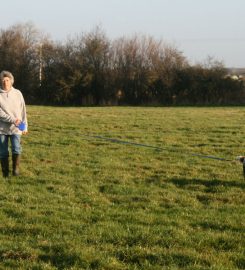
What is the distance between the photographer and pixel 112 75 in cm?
4706

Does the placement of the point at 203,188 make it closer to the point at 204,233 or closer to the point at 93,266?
the point at 204,233

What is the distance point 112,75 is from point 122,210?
134 ft

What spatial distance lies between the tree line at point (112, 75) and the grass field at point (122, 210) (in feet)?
108

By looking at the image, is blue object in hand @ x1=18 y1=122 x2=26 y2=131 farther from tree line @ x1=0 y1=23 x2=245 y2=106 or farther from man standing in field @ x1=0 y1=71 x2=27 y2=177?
tree line @ x1=0 y1=23 x2=245 y2=106

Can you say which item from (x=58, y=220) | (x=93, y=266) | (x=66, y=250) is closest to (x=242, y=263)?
(x=93, y=266)

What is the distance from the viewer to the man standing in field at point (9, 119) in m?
8.91

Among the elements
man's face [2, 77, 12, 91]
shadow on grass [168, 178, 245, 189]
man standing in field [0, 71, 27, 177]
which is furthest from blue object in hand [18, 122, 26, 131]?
shadow on grass [168, 178, 245, 189]

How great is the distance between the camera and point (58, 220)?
6.22 metres

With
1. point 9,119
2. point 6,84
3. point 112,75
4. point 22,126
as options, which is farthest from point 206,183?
point 112,75

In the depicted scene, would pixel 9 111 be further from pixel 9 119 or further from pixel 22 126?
pixel 22 126

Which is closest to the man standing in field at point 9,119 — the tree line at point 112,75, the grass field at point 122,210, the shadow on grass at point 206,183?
the grass field at point 122,210

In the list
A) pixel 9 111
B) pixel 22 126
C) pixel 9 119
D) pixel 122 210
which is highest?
pixel 9 111

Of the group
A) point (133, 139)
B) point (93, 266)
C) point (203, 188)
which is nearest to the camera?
point (93, 266)

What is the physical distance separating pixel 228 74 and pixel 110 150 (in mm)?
35576
